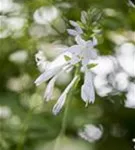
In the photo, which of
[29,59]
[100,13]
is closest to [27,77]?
[29,59]

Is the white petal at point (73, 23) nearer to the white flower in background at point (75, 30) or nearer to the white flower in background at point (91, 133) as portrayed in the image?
the white flower in background at point (75, 30)

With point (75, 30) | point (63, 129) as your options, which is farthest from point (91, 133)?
point (75, 30)

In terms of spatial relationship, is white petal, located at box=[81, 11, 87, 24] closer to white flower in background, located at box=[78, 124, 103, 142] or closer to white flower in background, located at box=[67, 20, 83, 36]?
white flower in background, located at box=[67, 20, 83, 36]

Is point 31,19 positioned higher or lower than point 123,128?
higher

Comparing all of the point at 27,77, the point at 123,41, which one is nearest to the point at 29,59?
the point at 27,77

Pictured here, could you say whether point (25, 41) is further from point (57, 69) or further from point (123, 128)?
point (123, 128)

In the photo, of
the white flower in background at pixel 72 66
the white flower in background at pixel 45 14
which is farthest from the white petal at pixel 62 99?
the white flower in background at pixel 45 14

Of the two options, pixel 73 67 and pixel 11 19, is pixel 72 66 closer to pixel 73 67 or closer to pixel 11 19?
pixel 73 67
